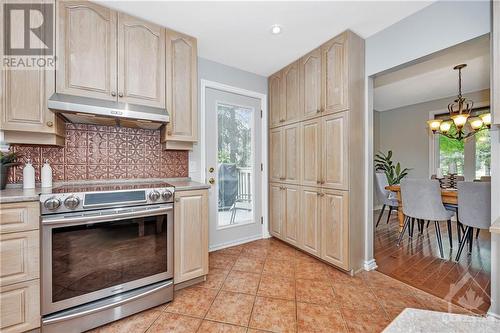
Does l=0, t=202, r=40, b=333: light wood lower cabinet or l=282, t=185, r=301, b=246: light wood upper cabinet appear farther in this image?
l=282, t=185, r=301, b=246: light wood upper cabinet

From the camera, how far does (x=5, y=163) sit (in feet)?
5.32

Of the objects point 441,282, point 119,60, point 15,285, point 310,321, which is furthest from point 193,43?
point 441,282

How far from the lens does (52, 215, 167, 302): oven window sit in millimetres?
1424

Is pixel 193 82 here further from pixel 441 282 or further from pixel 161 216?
pixel 441 282

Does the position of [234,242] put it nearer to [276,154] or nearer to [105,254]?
[276,154]

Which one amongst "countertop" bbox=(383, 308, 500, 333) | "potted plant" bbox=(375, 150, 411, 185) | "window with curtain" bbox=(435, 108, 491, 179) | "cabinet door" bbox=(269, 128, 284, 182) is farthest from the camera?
"potted plant" bbox=(375, 150, 411, 185)

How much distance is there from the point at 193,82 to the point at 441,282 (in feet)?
10.2

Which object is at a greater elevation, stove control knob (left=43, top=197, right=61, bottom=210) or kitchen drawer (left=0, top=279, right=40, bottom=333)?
stove control knob (left=43, top=197, right=61, bottom=210)

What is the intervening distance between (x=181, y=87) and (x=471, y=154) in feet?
18.0

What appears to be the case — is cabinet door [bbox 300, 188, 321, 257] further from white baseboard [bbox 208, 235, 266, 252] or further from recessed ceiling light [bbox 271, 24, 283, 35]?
recessed ceiling light [bbox 271, 24, 283, 35]

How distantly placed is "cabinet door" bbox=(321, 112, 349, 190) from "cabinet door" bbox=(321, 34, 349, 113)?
0.12 m

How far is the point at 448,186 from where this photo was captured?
10.6ft

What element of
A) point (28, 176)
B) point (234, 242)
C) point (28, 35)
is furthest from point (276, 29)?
point (234, 242)

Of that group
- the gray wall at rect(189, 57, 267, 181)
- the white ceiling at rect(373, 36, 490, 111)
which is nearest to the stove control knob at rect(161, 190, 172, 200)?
the gray wall at rect(189, 57, 267, 181)
